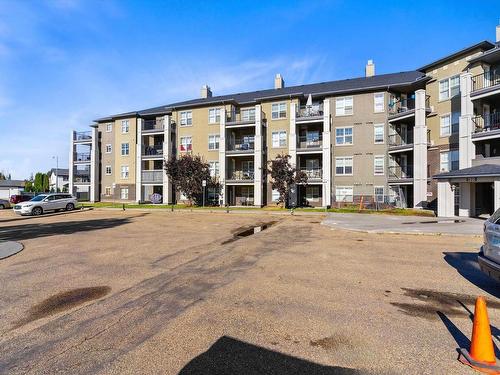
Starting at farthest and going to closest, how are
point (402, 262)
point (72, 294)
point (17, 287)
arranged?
point (402, 262) < point (17, 287) < point (72, 294)

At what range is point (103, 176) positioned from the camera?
4512 cm

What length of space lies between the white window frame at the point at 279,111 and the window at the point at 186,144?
463 inches

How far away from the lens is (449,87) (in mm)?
27344

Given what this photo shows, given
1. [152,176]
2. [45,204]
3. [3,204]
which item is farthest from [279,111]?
[3,204]

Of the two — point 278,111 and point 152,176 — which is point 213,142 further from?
point 152,176

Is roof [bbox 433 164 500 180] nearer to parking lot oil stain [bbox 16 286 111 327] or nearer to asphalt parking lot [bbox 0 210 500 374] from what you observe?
asphalt parking lot [bbox 0 210 500 374]

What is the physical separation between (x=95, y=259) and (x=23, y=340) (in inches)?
204

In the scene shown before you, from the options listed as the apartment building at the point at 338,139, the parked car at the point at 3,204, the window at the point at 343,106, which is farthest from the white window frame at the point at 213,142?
the parked car at the point at 3,204

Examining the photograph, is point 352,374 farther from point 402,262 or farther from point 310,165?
point 310,165

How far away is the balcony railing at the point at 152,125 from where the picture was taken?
40944 millimetres

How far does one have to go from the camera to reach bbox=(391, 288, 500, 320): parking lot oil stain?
510 cm

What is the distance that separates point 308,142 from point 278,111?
539 cm

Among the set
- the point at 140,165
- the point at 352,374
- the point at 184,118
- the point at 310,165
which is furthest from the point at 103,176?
the point at 352,374

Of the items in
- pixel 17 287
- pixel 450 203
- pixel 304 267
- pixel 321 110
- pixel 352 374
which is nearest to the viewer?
pixel 352 374
